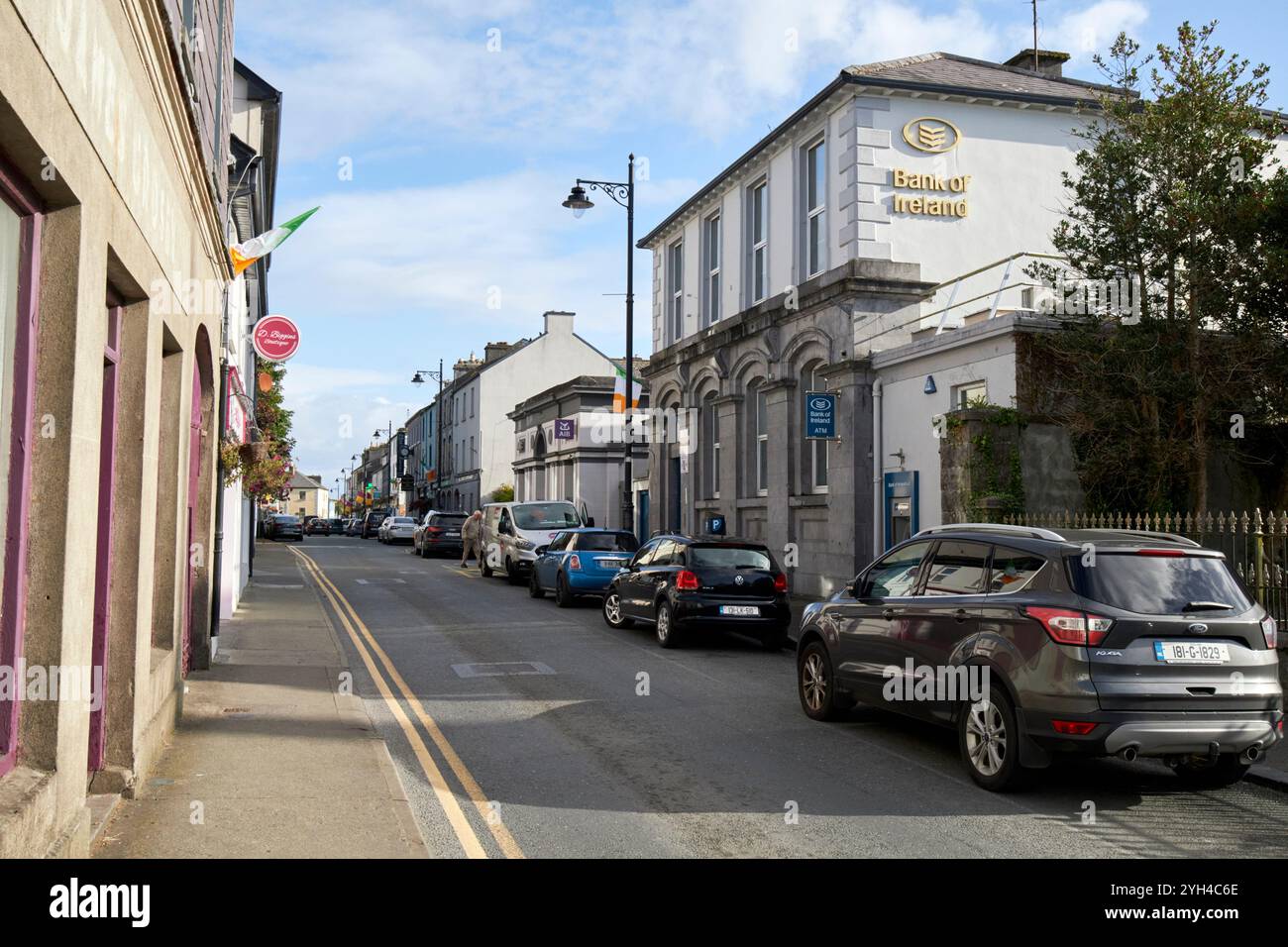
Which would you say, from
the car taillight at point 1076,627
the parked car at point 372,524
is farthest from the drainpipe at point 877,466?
the parked car at point 372,524

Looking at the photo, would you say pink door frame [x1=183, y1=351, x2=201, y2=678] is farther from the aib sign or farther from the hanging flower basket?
the aib sign

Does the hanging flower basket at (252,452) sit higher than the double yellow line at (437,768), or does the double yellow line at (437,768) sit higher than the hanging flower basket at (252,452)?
the hanging flower basket at (252,452)

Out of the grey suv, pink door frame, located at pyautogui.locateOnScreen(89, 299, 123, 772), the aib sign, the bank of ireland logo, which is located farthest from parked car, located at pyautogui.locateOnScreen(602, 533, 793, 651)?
the bank of ireland logo

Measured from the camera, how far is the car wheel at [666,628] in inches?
586

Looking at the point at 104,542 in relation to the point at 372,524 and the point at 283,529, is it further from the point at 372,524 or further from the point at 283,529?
the point at 372,524

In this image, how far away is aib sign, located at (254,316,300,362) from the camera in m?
19.7

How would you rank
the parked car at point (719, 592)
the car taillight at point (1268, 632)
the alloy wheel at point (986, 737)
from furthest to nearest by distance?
the parked car at point (719, 592), the alloy wheel at point (986, 737), the car taillight at point (1268, 632)

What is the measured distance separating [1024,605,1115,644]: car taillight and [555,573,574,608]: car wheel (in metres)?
14.0

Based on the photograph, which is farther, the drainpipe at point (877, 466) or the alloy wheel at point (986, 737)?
→ the drainpipe at point (877, 466)

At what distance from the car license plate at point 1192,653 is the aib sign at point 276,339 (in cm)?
1605

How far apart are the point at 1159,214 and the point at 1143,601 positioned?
9.26 meters

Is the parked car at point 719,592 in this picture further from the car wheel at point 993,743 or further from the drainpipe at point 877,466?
the car wheel at point 993,743

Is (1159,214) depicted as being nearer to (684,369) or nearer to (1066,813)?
(1066,813)

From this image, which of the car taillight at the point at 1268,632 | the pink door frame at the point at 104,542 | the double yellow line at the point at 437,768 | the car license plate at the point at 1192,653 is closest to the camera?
the double yellow line at the point at 437,768
